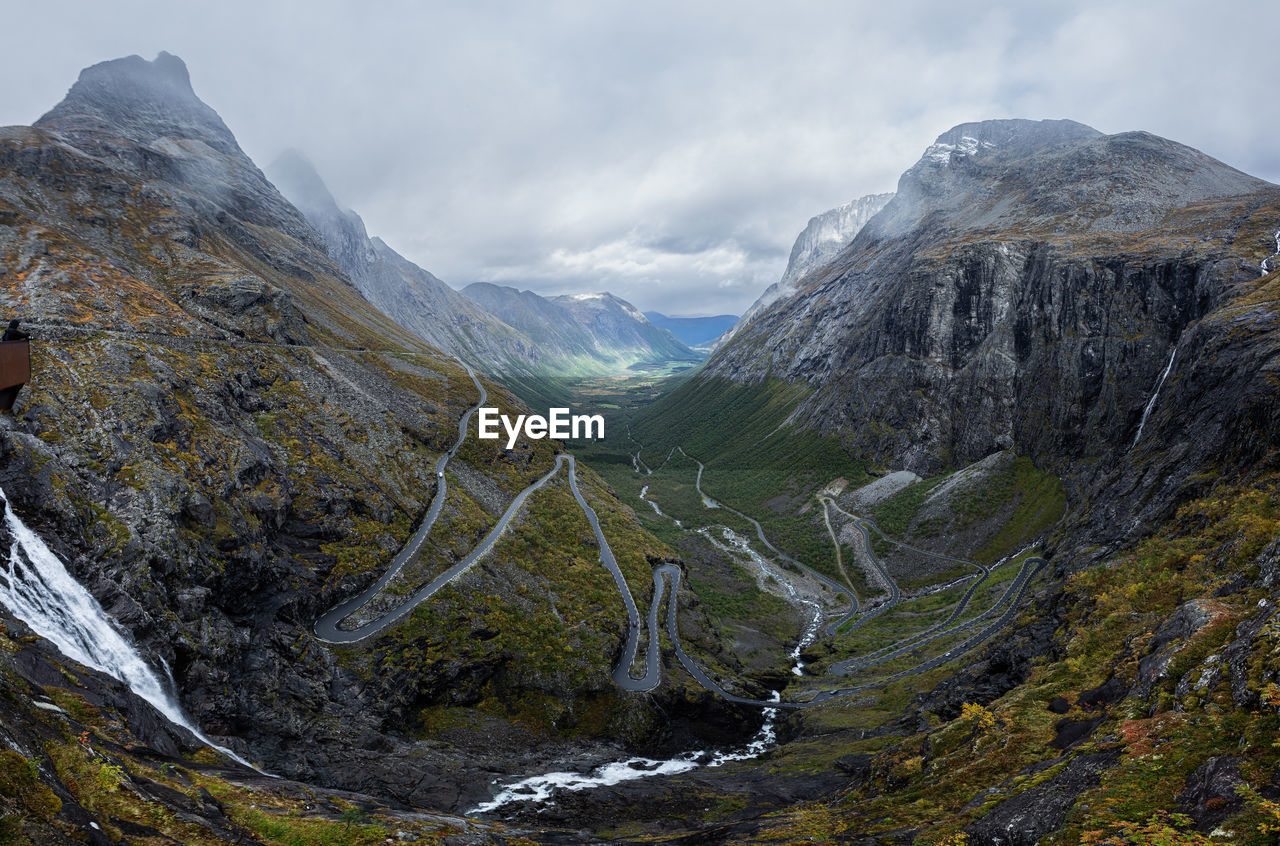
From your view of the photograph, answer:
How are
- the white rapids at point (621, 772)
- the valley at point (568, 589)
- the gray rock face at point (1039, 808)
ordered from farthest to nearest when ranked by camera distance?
the white rapids at point (621, 772) → the valley at point (568, 589) → the gray rock face at point (1039, 808)

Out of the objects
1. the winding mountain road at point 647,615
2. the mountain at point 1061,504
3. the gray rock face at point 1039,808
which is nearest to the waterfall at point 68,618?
the winding mountain road at point 647,615

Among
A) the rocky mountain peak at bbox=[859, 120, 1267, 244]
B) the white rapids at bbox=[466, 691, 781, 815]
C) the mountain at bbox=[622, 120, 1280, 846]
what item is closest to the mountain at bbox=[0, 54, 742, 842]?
the white rapids at bbox=[466, 691, 781, 815]

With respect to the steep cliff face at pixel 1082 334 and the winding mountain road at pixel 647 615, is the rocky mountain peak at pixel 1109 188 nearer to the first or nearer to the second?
the steep cliff face at pixel 1082 334

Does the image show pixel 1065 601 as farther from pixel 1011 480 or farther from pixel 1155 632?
pixel 1011 480

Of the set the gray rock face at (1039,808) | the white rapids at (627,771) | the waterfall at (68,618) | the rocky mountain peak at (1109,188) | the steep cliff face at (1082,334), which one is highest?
the rocky mountain peak at (1109,188)

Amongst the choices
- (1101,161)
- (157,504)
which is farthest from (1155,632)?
(1101,161)

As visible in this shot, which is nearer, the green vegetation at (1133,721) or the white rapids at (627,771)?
the green vegetation at (1133,721)
